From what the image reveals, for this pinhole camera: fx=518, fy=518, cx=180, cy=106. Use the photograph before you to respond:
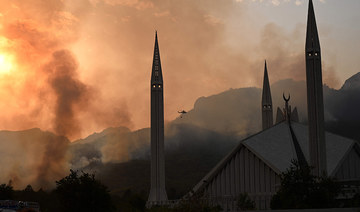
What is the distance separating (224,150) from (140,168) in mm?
12132

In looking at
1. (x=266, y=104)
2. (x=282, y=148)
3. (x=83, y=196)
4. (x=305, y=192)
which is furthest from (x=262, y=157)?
(x=83, y=196)

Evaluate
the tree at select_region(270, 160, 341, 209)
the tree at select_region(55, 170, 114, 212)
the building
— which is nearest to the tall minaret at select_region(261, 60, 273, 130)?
the building

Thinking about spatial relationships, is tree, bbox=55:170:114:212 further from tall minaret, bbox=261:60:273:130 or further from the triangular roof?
tall minaret, bbox=261:60:273:130

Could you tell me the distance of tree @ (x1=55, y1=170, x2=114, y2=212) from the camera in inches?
699

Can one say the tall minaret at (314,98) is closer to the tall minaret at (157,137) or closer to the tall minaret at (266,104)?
the tall minaret at (157,137)

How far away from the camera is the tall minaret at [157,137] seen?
28062 mm

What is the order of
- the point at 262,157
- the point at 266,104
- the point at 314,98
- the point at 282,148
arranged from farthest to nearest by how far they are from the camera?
the point at 266,104 < the point at 282,148 < the point at 262,157 < the point at 314,98

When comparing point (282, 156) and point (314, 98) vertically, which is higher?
point (314, 98)

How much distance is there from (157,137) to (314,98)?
9.14 meters

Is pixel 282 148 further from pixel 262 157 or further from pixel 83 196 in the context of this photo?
pixel 83 196

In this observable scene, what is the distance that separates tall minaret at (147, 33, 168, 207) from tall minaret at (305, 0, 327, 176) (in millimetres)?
8554

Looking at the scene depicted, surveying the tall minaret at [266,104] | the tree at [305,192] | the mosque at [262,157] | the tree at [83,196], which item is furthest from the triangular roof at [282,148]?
the tree at [83,196]

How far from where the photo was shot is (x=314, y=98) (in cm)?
2389

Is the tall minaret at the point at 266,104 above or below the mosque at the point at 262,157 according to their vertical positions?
above
